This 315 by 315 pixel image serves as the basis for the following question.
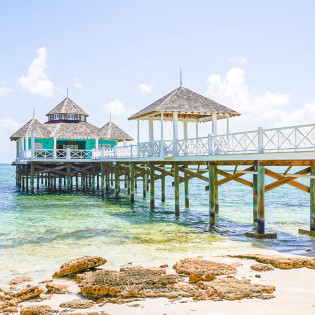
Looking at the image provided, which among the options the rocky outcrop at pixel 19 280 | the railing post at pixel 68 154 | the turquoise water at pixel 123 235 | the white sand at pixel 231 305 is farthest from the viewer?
the railing post at pixel 68 154

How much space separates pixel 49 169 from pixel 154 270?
25166 mm

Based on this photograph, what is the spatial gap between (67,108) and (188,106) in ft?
76.5

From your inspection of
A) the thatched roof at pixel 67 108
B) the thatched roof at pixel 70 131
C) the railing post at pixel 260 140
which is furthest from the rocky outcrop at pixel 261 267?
the thatched roof at pixel 67 108

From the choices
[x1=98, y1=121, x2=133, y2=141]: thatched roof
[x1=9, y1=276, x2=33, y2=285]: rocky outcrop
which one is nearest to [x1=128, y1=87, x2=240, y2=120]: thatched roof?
[x1=9, y1=276, x2=33, y2=285]: rocky outcrop

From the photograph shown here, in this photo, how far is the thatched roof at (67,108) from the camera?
4019 cm

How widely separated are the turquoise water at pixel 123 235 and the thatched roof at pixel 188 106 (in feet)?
16.6

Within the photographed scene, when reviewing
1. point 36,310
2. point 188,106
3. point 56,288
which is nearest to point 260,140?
point 188,106

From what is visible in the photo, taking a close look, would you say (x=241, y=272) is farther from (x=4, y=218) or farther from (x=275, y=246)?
(x=4, y=218)

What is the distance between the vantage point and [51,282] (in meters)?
9.05

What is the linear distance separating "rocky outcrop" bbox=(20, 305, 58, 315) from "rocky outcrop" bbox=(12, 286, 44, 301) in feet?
2.01

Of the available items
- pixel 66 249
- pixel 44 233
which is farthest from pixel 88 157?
pixel 66 249

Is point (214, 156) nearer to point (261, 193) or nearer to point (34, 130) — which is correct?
point (261, 193)

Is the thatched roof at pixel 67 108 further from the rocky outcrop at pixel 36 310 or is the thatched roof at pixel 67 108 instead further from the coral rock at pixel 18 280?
the rocky outcrop at pixel 36 310

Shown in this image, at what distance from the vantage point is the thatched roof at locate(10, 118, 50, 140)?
34.9 m
